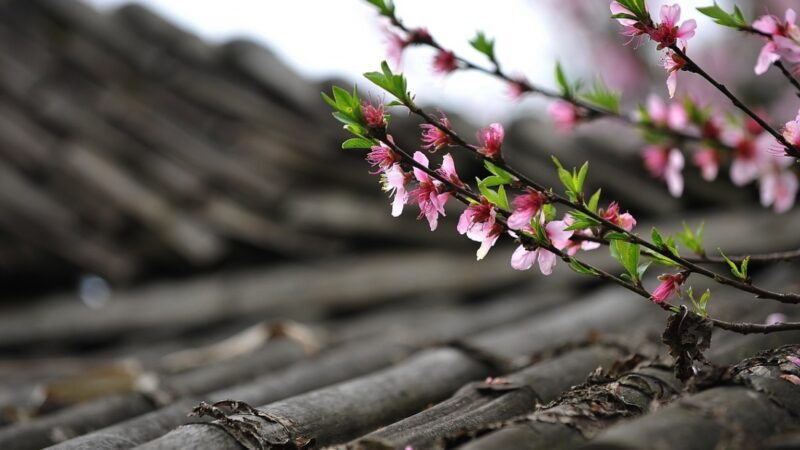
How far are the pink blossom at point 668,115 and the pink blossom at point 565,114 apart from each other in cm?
22

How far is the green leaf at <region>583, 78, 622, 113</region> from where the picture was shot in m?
1.73

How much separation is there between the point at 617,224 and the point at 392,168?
1.11 ft

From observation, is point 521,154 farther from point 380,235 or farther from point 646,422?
point 646,422

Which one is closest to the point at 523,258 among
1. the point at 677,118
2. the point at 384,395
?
the point at 384,395

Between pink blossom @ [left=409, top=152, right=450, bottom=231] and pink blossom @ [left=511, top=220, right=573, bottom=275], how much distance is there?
131 mm

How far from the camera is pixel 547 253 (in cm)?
114

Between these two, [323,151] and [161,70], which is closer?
[323,151]

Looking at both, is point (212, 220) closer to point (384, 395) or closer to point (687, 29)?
point (384, 395)

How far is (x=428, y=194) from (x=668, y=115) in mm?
1000

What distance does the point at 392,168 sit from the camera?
117cm

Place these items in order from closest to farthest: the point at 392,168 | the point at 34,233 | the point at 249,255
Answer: the point at 392,168 → the point at 34,233 → the point at 249,255

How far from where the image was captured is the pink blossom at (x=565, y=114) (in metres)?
1.79

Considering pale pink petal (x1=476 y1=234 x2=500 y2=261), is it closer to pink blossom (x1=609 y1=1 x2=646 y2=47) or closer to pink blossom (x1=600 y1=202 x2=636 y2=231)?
pink blossom (x1=600 y1=202 x2=636 y2=231)

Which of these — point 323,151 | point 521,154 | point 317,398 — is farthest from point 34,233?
point 317,398
